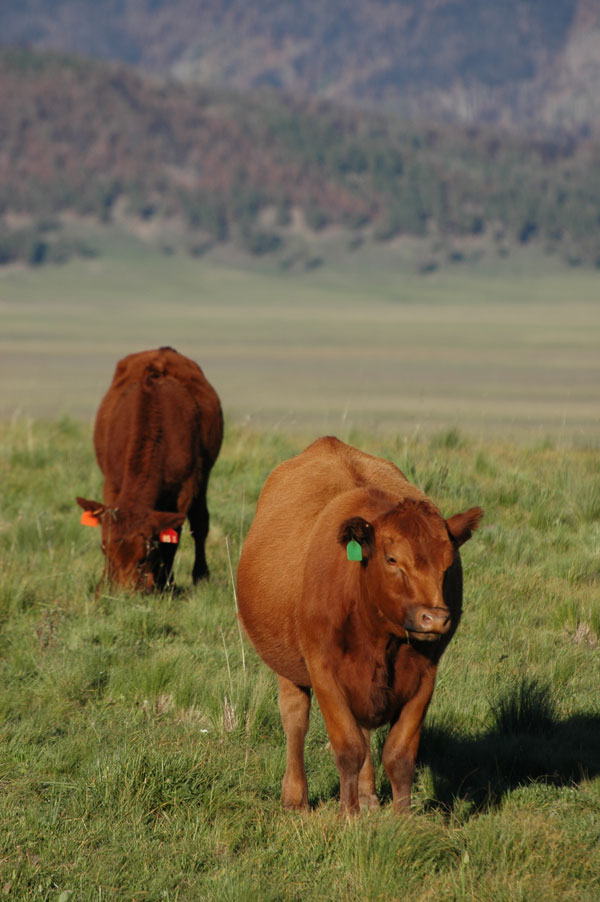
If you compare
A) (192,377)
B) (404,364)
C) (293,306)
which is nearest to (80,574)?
(192,377)

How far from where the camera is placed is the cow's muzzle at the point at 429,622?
12.6ft

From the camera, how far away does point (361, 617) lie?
420cm

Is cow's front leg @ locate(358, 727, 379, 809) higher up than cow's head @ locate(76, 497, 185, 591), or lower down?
lower down

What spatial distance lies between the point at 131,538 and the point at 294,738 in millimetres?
2968

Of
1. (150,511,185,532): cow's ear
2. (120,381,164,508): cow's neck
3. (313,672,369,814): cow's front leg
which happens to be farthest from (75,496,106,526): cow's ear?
(313,672,369,814): cow's front leg

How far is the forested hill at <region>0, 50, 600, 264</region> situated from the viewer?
9925cm

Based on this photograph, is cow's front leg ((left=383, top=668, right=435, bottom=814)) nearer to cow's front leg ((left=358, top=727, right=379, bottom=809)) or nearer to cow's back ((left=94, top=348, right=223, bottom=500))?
cow's front leg ((left=358, top=727, right=379, bottom=809))

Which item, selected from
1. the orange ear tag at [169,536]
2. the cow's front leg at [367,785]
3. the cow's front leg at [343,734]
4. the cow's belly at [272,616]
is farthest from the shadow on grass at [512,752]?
the orange ear tag at [169,536]

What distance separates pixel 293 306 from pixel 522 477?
237 feet

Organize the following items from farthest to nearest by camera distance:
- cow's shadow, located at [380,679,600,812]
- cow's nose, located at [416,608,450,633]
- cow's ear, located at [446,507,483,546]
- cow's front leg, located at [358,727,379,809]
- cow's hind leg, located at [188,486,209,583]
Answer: cow's hind leg, located at [188,486,209,583] → cow's shadow, located at [380,679,600,812] → cow's front leg, located at [358,727,379,809] → cow's ear, located at [446,507,483,546] → cow's nose, located at [416,608,450,633]

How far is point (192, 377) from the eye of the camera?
945 cm

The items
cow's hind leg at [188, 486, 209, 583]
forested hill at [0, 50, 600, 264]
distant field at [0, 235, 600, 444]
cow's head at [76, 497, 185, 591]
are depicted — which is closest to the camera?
cow's head at [76, 497, 185, 591]

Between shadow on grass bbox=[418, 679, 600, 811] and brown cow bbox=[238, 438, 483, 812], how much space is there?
Answer: 1.60 ft

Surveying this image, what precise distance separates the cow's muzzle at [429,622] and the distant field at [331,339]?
8221 mm
